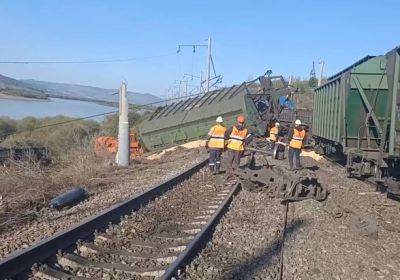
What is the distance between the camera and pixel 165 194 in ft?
32.3

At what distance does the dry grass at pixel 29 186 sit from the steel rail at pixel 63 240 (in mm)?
1568

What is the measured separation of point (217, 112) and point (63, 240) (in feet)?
56.7

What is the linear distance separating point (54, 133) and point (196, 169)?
2188cm

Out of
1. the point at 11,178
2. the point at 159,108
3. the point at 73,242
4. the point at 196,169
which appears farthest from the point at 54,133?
the point at 73,242

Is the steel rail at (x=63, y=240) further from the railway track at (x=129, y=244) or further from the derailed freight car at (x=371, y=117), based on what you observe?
the derailed freight car at (x=371, y=117)

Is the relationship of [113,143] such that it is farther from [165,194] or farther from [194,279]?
[194,279]

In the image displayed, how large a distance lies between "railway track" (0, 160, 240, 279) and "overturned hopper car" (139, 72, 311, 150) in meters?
12.5

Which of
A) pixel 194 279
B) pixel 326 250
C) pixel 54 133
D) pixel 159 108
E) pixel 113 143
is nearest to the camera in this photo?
pixel 194 279

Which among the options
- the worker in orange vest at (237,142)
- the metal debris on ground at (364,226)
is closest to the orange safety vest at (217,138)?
the worker in orange vest at (237,142)

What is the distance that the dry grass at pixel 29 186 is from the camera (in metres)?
8.17

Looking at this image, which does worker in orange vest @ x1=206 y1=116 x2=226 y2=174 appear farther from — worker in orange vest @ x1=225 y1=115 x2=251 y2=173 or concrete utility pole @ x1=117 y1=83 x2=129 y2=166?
concrete utility pole @ x1=117 y1=83 x2=129 y2=166

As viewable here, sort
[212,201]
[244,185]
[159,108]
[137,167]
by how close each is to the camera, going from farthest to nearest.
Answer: [159,108] < [137,167] < [244,185] < [212,201]

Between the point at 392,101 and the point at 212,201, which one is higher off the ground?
the point at 392,101

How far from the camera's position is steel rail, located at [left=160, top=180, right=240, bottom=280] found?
4829 mm
